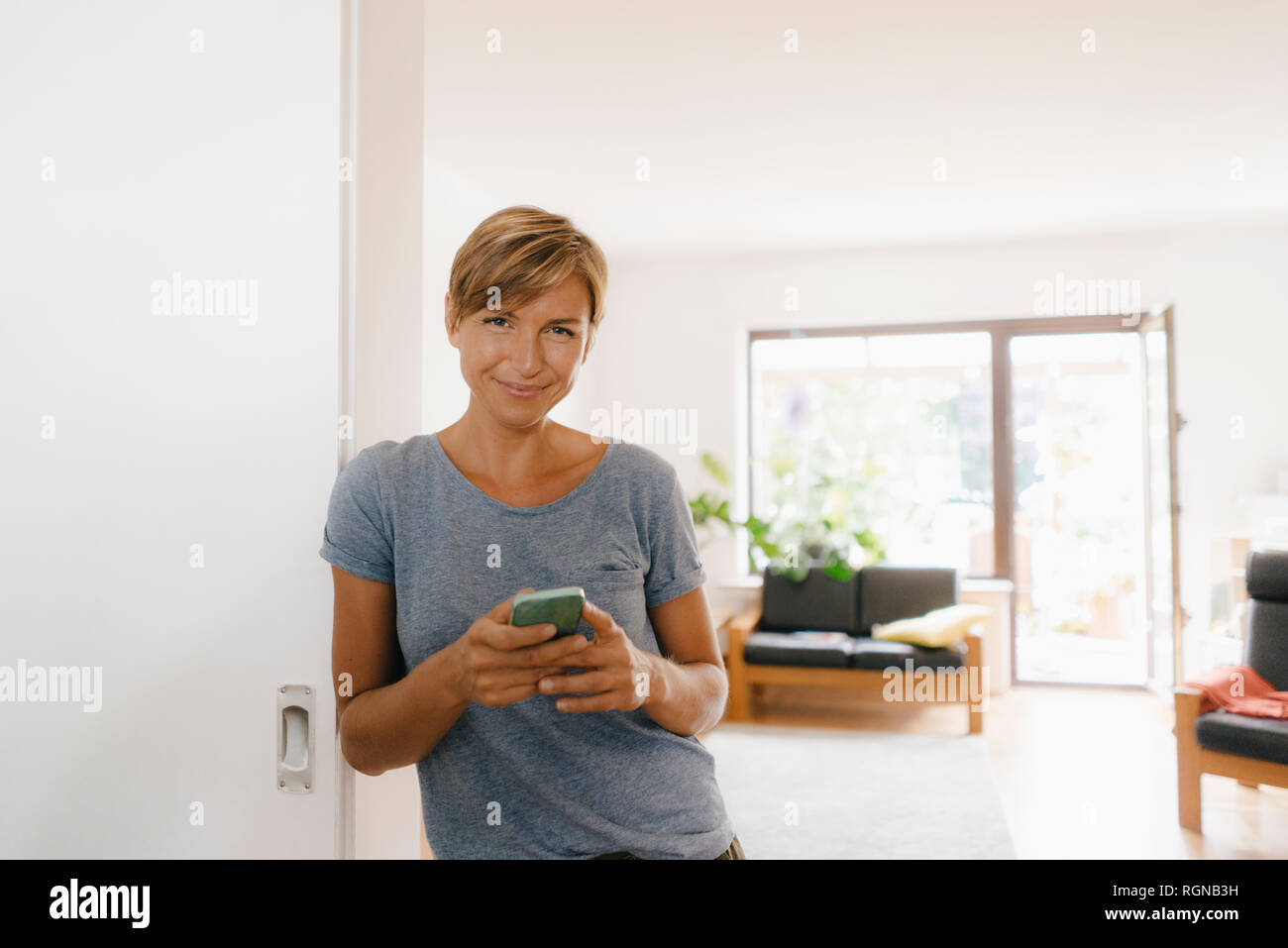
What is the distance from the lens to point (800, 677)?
4578 mm

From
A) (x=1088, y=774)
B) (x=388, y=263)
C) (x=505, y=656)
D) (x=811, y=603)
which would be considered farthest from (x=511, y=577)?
(x=811, y=603)

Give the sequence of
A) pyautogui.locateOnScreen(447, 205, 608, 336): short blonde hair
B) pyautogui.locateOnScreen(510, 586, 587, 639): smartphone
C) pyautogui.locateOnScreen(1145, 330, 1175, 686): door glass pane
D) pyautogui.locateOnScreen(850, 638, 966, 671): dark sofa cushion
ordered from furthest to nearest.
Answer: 1. pyautogui.locateOnScreen(1145, 330, 1175, 686): door glass pane
2. pyautogui.locateOnScreen(850, 638, 966, 671): dark sofa cushion
3. pyautogui.locateOnScreen(447, 205, 608, 336): short blonde hair
4. pyautogui.locateOnScreen(510, 586, 587, 639): smartphone

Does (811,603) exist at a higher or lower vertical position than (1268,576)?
lower

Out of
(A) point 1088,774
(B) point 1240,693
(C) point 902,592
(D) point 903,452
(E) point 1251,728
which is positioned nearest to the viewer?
(E) point 1251,728

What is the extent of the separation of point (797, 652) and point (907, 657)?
563 millimetres

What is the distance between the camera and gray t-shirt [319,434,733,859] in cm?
96

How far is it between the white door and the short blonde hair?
233 millimetres

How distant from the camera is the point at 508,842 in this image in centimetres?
96

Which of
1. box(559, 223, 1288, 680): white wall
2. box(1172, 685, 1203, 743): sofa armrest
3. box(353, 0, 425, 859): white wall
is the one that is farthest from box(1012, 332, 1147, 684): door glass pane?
box(353, 0, 425, 859): white wall

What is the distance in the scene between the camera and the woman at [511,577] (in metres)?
0.95

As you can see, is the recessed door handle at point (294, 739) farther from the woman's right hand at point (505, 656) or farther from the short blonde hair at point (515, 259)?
the short blonde hair at point (515, 259)

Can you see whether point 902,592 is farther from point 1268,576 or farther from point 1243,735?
point 1243,735

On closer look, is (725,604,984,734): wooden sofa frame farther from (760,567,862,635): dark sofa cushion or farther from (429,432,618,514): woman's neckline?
(429,432,618,514): woman's neckline

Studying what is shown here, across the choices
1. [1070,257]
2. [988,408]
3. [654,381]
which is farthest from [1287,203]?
[654,381]
